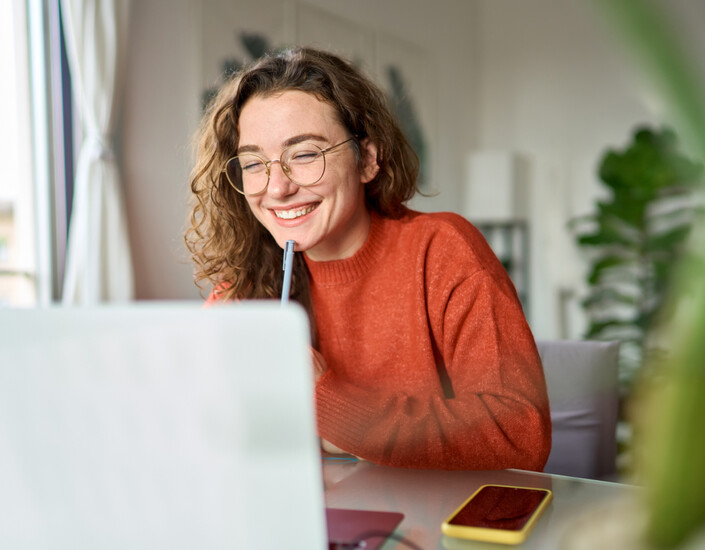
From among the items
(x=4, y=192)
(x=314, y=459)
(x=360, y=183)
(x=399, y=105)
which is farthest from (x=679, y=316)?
(x=399, y=105)

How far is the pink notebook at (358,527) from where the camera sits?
64 centimetres

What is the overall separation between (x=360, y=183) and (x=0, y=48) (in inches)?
69.1

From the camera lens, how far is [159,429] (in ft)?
1.13

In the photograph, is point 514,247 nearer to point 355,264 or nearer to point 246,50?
point 246,50

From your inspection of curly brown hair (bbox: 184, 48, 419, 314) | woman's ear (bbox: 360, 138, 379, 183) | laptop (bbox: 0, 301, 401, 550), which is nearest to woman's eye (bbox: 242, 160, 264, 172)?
curly brown hair (bbox: 184, 48, 419, 314)

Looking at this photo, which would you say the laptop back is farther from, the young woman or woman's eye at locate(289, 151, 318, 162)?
woman's eye at locate(289, 151, 318, 162)

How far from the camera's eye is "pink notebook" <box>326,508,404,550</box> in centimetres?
64

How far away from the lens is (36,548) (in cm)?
40

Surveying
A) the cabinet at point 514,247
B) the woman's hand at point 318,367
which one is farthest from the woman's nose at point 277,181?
the cabinet at point 514,247

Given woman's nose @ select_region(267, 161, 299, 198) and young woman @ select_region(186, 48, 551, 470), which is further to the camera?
woman's nose @ select_region(267, 161, 299, 198)

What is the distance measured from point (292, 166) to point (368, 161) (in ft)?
0.62

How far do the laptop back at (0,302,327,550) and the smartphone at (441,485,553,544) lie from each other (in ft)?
1.16

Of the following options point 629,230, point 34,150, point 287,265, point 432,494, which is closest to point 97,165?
point 34,150

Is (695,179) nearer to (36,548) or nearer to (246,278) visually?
(36,548)
